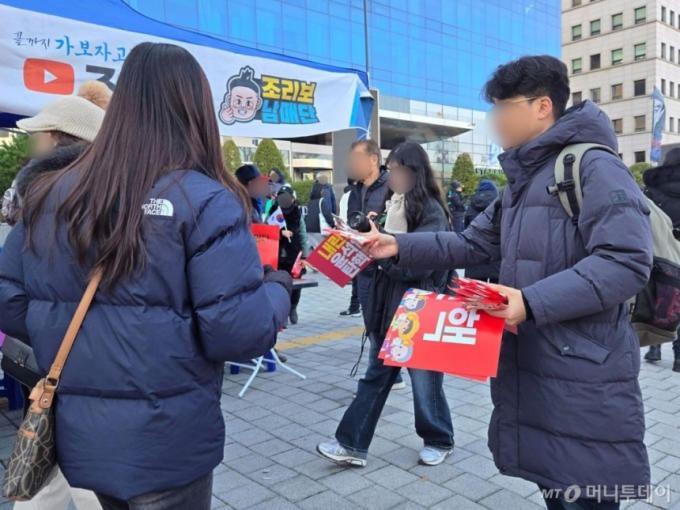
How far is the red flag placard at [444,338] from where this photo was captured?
1.81 metres

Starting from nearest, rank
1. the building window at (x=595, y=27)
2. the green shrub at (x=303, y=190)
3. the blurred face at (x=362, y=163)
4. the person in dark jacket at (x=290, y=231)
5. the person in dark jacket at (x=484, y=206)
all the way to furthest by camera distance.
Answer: the blurred face at (x=362, y=163)
the person in dark jacket at (x=484, y=206)
the person in dark jacket at (x=290, y=231)
the green shrub at (x=303, y=190)
the building window at (x=595, y=27)

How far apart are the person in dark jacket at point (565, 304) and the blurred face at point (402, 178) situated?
1.42 metres

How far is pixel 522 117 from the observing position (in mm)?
2031

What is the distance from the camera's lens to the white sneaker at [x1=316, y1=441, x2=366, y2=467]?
135 inches

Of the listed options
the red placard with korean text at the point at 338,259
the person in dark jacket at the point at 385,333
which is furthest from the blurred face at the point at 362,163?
the red placard with korean text at the point at 338,259

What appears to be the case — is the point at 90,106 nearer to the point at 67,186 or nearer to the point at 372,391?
the point at 67,186

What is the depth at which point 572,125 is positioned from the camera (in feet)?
6.16

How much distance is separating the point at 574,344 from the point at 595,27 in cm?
6980

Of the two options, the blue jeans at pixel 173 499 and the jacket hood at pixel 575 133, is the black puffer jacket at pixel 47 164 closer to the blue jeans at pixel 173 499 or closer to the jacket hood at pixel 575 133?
the blue jeans at pixel 173 499

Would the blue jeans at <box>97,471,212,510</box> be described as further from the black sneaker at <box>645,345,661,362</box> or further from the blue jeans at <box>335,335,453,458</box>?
the black sneaker at <box>645,345,661,362</box>

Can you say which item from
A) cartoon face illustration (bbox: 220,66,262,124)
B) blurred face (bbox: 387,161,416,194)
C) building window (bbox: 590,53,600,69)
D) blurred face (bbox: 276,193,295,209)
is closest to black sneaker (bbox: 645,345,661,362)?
blurred face (bbox: 387,161,416,194)

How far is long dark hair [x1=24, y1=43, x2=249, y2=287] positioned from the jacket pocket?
42.5 inches

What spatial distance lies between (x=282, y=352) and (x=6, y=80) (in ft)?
12.7

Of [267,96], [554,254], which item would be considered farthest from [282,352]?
[554,254]
